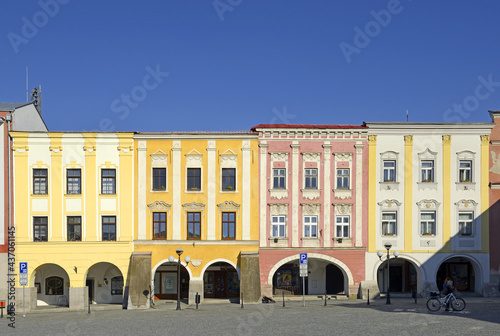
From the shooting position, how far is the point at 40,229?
42.0m

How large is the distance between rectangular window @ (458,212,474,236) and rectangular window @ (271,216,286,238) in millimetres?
11872

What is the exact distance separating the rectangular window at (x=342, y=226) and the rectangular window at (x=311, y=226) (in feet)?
4.65

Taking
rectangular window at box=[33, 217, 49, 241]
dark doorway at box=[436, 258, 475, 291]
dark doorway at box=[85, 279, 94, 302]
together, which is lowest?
dark doorway at box=[85, 279, 94, 302]

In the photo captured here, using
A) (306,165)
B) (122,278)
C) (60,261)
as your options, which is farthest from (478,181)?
(60,261)

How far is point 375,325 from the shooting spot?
28484mm

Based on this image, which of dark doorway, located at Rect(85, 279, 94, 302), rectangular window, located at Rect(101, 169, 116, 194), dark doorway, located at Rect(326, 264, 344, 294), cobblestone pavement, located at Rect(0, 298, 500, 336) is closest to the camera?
cobblestone pavement, located at Rect(0, 298, 500, 336)

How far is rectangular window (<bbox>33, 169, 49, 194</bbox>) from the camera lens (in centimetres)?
4206

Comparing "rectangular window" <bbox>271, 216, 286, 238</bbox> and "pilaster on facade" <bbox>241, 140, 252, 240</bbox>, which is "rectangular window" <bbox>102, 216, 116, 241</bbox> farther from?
"rectangular window" <bbox>271, 216, 286, 238</bbox>

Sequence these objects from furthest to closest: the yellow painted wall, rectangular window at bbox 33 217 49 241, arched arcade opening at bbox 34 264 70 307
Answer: arched arcade opening at bbox 34 264 70 307 → rectangular window at bbox 33 217 49 241 → the yellow painted wall

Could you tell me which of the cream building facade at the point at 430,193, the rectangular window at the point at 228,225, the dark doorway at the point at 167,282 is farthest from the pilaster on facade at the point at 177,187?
the cream building facade at the point at 430,193

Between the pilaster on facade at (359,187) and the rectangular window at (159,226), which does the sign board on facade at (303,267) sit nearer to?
the pilaster on facade at (359,187)

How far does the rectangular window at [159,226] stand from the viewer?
139ft

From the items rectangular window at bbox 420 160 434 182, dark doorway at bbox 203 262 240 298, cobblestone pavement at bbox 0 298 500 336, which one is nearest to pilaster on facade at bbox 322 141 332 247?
cobblestone pavement at bbox 0 298 500 336

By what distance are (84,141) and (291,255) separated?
1582 cm
